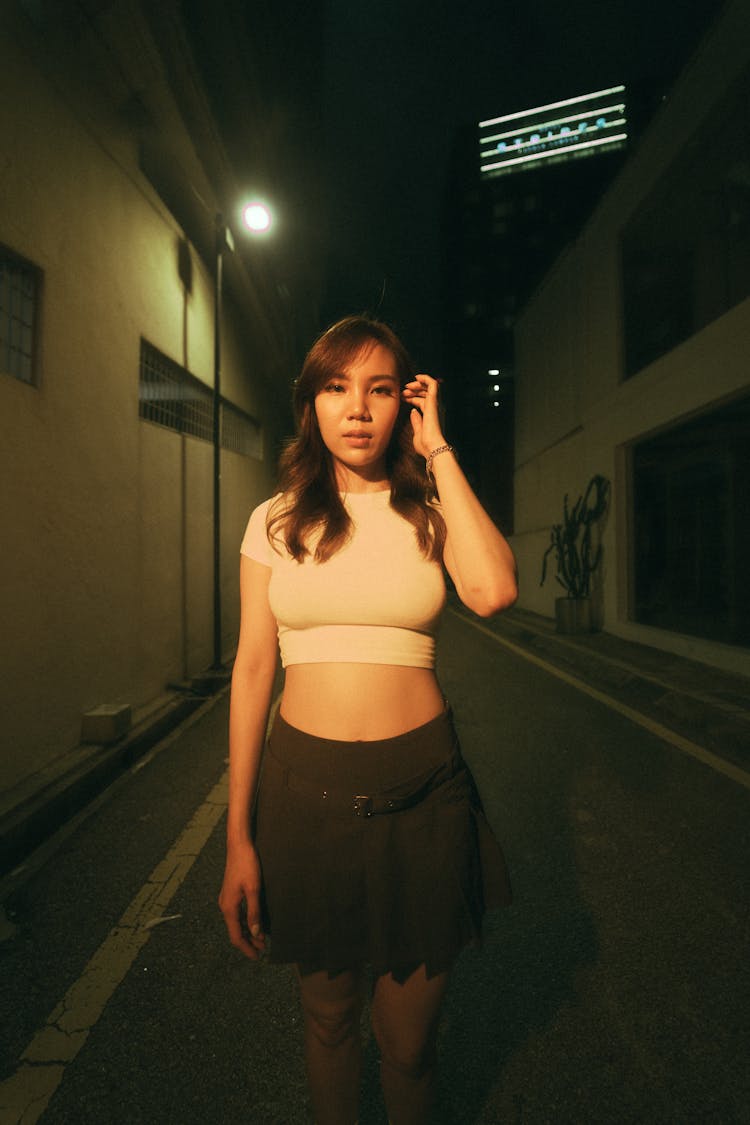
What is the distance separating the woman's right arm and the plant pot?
35.7 ft

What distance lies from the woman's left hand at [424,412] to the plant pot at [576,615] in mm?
10765

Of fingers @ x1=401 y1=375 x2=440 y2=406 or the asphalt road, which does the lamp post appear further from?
fingers @ x1=401 y1=375 x2=440 y2=406

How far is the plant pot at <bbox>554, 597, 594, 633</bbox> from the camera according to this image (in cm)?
1171

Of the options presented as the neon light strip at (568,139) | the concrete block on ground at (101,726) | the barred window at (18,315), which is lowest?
the concrete block on ground at (101,726)

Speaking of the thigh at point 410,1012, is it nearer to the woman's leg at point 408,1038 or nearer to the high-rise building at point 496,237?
the woman's leg at point 408,1038

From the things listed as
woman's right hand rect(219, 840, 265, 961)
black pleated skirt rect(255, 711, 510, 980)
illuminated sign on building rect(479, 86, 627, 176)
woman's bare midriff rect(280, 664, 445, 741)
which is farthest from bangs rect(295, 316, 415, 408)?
illuminated sign on building rect(479, 86, 627, 176)

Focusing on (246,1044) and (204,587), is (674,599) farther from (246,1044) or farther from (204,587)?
(246,1044)

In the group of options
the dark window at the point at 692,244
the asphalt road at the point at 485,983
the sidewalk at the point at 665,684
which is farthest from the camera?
the dark window at the point at 692,244

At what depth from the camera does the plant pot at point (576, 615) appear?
461 inches

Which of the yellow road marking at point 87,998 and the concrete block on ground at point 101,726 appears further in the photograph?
the concrete block on ground at point 101,726

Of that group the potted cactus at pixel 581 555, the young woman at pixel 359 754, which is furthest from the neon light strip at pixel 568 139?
the young woman at pixel 359 754

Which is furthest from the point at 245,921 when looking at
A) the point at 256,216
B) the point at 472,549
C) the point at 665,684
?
the point at 256,216

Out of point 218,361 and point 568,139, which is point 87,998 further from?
point 568,139

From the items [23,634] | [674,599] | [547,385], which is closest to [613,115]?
[547,385]
